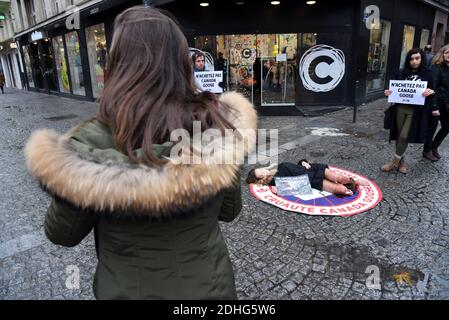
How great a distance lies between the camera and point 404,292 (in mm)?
2729

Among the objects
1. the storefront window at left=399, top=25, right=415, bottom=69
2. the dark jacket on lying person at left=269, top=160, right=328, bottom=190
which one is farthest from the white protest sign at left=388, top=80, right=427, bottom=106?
the storefront window at left=399, top=25, right=415, bottom=69

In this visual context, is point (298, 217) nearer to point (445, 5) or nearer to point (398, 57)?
point (398, 57)

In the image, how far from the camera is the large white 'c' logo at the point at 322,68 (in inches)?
444

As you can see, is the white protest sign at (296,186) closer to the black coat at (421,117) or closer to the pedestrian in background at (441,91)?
the black coat at (421,117)

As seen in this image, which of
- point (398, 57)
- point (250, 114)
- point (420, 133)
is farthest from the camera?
point (398, 57)

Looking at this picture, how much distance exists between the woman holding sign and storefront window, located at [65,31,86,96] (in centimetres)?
1521

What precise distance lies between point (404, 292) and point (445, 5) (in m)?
19.4

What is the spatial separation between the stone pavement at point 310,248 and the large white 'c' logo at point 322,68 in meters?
6.51

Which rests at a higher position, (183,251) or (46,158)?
(46,158)

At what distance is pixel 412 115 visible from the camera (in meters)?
5.34

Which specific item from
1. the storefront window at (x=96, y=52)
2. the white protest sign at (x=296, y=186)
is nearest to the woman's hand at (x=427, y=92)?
the white protest sign at (x=296, y=186)

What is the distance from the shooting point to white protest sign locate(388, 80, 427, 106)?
5.19 metres

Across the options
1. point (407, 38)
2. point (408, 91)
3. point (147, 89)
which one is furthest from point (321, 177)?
point (407, 38)
